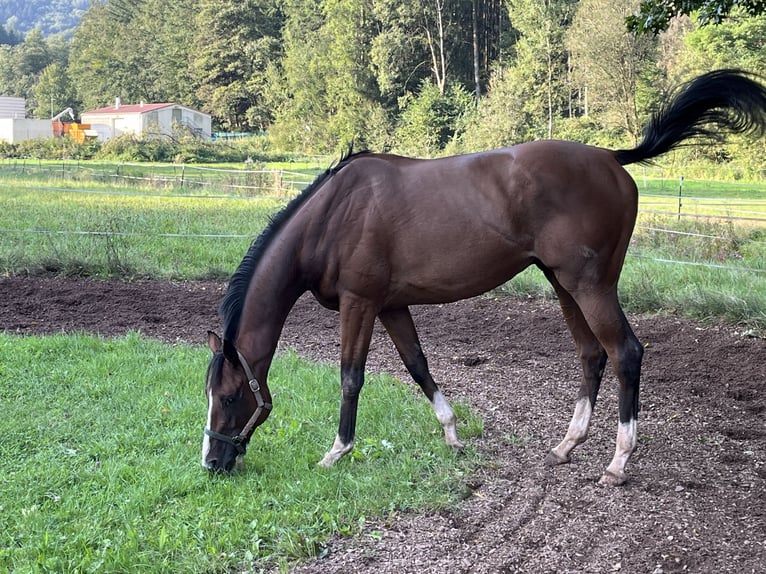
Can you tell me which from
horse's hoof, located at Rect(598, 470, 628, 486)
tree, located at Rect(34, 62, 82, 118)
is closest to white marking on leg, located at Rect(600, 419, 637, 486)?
horse's hoof, located at Rect(598, 470, 628, 486)

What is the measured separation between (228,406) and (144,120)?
46814 mm

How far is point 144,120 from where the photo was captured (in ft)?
Answer: 152

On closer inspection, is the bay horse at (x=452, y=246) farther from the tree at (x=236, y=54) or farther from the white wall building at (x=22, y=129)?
the tree at (x=236, y=54)

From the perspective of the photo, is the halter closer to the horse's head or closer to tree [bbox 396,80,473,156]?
the horse's head

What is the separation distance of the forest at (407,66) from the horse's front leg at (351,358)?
272cm

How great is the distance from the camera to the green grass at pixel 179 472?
2.88 m

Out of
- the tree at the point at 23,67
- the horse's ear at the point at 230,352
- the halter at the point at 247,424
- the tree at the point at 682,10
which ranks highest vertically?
the tree at the point at 23,67

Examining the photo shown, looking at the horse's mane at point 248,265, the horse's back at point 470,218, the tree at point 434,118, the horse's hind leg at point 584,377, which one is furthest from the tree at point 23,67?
the horse's hind leg at point 584,377

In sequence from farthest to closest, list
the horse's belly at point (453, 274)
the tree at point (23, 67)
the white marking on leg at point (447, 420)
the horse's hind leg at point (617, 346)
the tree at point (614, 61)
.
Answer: the tree at point (23, 67), the tree at point (614, 61), the white marking on leg at point (447, 420), the horse's belly at point (453, 274), the horse's hind leg at point (617, 346)

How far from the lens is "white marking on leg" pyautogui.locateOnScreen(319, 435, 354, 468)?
12.1 feet

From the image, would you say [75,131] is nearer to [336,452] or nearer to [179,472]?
[179,472]

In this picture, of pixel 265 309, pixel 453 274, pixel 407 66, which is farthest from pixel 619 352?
pixel 407 66

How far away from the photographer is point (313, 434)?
4164 mm

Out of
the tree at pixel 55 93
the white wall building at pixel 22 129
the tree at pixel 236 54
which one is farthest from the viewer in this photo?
the tree at pixel 55 93
